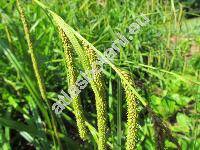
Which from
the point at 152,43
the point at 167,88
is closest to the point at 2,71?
the point at 167,88

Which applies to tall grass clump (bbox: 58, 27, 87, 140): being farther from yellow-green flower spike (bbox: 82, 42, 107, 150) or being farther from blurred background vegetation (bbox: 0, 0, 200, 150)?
blurred background vegetation (bbox: 0, 0, 200, 150)

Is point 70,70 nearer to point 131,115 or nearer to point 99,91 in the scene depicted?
point 99,91

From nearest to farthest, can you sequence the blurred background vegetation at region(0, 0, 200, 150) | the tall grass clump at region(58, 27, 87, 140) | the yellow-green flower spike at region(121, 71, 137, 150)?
the yellow-green flower spike at region(121, 71, 137, 150)
the tall grass clump at region(58, 27, 87, 140)
the blurred background vegetation at region(0, 0, 200, 150)

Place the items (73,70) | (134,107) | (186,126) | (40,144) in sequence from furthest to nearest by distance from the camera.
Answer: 1. (186,126)
2. (40,144)
3. (73,70)
4. (134,107)

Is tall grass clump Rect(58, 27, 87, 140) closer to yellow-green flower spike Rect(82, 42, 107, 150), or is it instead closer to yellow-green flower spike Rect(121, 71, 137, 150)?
yellow-green flower spike Rect(82, 42, 107, 150)

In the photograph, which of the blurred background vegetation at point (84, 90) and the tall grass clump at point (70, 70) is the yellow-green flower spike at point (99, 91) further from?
the blurred background vegetation at point (84, 90)

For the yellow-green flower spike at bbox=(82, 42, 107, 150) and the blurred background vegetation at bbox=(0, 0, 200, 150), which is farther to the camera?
the blurred background vegetation at bbox=(0, 0, 200, 150)

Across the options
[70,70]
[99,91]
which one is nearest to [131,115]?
[99,91]

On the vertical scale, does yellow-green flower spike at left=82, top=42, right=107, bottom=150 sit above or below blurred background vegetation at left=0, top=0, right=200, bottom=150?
Result: above

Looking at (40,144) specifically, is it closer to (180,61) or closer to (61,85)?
(61,85)

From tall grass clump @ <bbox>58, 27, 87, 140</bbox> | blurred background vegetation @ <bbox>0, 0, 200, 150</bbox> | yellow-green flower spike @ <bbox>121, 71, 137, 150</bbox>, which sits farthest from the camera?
blurred background vegetation @ <bbox>0, 0, 200, 150</bbox>

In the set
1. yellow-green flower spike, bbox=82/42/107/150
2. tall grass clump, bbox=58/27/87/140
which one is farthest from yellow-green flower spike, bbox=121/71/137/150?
tall grass clump, bbox=58/27/87/140
